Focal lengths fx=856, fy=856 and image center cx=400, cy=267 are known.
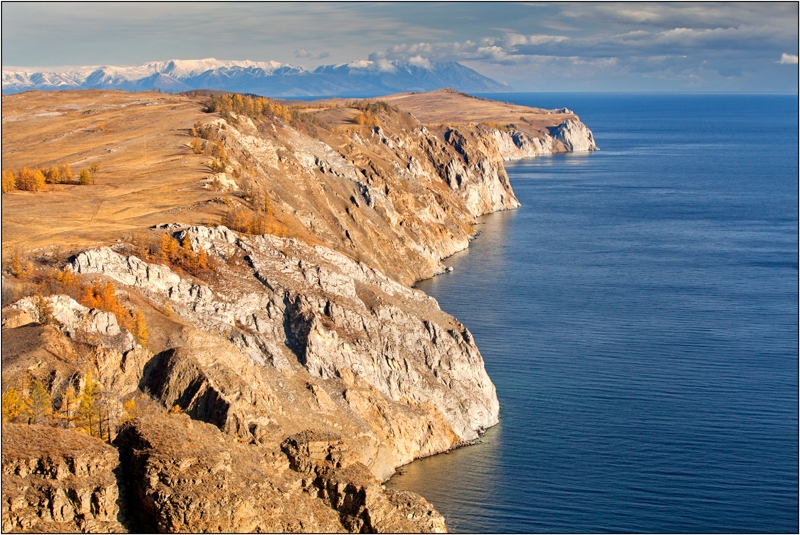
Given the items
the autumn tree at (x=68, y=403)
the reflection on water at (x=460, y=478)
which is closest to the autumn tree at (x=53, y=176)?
the autumn tree at (x=68, y=403)

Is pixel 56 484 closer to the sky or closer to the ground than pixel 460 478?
closer to the sky

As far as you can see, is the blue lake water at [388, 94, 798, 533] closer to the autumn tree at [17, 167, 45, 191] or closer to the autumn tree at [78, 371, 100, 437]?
the autumn tree at [78, 371, 100, 437]

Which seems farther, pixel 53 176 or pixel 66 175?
pixel 66 175

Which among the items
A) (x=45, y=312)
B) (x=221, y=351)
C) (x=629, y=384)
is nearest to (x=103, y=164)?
A: (x=45, y=312)

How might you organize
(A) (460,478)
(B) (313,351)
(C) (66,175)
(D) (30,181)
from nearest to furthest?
1. (A) (460,478)
2. (B) (313,351)
3. (D) (30,181)
4. (C) (66,175)

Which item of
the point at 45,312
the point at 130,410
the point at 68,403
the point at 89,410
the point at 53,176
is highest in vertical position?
the point at 53,176

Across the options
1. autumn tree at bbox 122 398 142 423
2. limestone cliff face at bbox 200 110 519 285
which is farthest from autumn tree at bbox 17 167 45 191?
autumn tree at bbox 122 398 142 423

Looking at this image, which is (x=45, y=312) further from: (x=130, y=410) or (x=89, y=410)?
(x=89, y=410)

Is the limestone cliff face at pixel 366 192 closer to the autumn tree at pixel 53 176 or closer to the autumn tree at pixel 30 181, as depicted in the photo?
the autumn tree at pixel 53 176

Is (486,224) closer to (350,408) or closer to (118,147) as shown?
(118,147)
